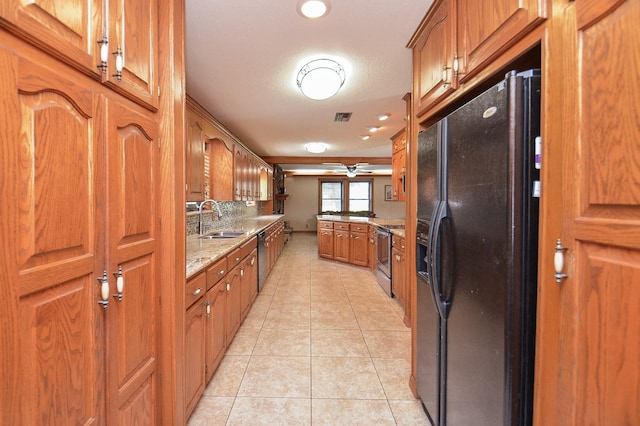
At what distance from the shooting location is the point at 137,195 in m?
1.08

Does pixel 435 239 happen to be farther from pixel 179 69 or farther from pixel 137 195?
pixel 179 69

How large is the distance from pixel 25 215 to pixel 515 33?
4.99ft

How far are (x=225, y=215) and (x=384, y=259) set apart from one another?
2.68 meters

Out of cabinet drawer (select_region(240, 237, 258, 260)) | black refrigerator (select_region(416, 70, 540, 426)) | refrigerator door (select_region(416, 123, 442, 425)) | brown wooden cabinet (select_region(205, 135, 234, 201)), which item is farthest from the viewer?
brown wooden cabinet (select_region(205, 135, 234, 201))

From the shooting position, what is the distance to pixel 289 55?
2.09 m

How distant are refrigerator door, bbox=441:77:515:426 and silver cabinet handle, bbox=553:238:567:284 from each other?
0.45ft

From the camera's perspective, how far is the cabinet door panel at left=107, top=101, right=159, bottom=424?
3.13ft

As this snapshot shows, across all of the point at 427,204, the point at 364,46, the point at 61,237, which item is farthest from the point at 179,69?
the point at 427,204

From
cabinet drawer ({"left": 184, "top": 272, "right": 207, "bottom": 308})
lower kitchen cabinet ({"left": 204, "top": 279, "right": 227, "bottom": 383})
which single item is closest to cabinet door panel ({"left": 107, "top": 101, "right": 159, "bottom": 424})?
cabinet drawer ({"left": 184, "top": 272, "right": 207, "bottom": 308})

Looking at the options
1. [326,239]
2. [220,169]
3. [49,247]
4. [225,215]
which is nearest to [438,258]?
[49,247]

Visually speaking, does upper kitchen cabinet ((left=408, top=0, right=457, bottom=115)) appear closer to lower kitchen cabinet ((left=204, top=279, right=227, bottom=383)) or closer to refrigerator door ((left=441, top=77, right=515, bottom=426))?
refrigerator door ((left=441, top=77, right=515, bottom=426))

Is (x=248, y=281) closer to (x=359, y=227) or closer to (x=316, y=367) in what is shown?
(x=316, y=367)

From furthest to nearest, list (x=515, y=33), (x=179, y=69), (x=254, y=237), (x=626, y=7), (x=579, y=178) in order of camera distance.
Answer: (x=254, y=237), (x=179, y=69), (x=515, y=33), (x=579, y=178), (x=626, y=7)

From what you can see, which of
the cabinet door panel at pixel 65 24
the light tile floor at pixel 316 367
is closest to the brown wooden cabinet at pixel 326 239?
the light tile floor at pixel 316 367
